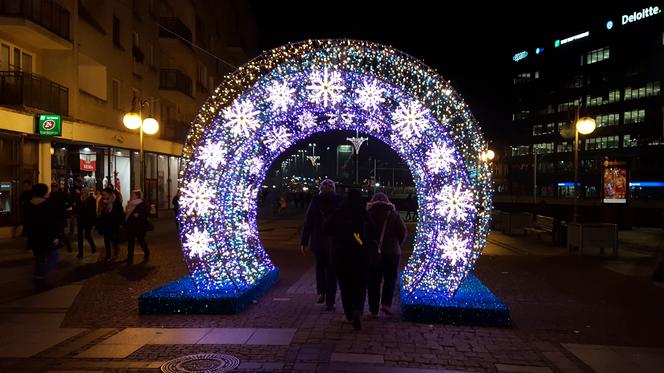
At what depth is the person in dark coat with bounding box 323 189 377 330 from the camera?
6.74 m

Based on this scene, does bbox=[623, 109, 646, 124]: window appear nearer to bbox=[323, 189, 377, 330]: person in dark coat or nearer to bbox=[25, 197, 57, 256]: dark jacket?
bbox=[323, 189, 377, 330]: person in dark coat

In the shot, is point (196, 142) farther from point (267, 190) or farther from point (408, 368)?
point (267, 190)

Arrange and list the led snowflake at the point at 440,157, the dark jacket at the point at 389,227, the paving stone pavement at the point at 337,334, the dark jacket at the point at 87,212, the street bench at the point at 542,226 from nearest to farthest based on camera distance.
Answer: the paving stone pavement at the point at 337,334 → the dark jacket at the point at 389,227 → the led snowflake at the point at 440,157 → the dark jacket at the point at 87,212 → the street bench at the point at 542,226

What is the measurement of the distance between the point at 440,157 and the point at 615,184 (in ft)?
53.3

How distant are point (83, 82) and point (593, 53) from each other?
261ft

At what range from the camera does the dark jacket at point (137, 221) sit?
1234 cm

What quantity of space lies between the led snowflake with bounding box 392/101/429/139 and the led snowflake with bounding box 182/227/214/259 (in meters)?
3.08

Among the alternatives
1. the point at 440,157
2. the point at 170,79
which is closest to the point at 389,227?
the point at 440,157

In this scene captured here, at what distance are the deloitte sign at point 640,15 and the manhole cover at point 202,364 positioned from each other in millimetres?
82049

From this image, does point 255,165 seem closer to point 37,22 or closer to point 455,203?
point 455,203

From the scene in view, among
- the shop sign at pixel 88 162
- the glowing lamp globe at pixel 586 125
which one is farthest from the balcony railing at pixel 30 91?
the glowing lamp globe at pixel 586 125

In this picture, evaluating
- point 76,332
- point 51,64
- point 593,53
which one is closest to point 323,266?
point 76,332

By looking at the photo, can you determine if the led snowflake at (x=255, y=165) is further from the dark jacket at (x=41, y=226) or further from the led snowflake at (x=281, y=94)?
the dark jacket at (x=41, y=226)

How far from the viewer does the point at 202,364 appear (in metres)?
5.34
